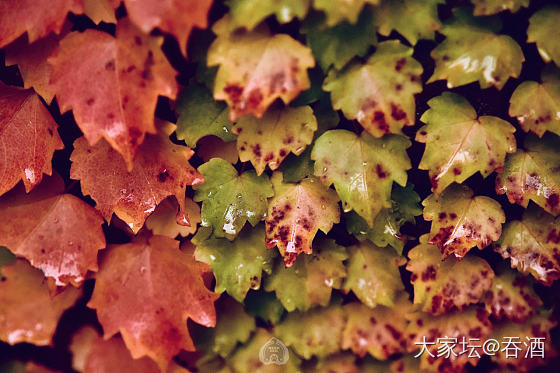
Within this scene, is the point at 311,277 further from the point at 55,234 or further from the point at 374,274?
the point at 55,234

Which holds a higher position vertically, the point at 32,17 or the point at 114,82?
the point at 32,17

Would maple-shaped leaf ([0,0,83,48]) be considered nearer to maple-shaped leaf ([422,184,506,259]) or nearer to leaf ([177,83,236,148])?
leaf ([177,83,236,148])

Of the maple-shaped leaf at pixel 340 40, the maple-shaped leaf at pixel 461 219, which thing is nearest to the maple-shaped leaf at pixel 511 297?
the maple-shaped leaf at pixel 461 219

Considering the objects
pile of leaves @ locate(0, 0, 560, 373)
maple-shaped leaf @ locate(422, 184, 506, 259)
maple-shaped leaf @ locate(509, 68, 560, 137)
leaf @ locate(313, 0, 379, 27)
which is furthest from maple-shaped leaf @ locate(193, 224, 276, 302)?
maple-shaped leaf @ locate(509, 68, 560, 137)

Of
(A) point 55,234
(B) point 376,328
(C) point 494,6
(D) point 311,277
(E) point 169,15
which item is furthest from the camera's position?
(B) point 376,328

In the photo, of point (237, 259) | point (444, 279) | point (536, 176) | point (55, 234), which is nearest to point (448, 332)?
point (444, 279)
